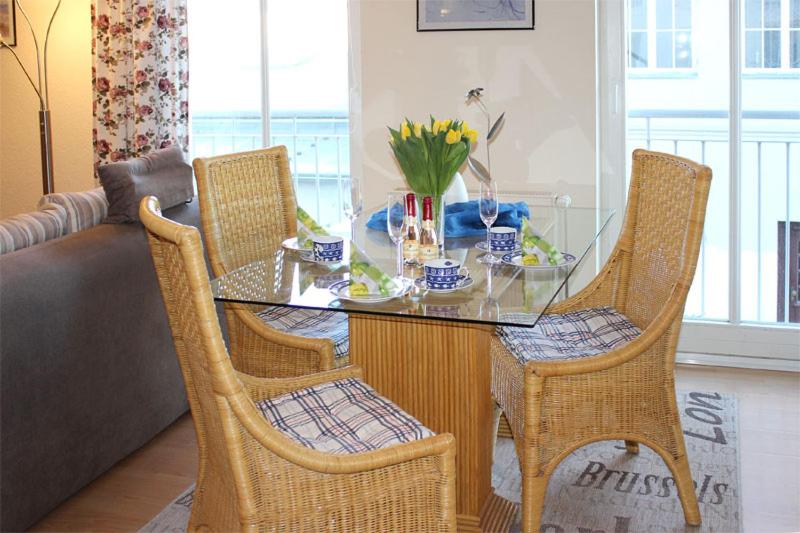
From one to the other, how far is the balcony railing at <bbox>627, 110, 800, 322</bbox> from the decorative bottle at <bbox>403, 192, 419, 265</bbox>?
73.1 inches

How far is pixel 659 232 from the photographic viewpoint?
2.98 m

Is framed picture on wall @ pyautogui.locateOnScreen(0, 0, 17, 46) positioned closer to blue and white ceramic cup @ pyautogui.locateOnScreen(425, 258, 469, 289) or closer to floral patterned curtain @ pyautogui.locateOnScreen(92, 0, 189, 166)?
floral patterned curtain @ pyautogui.locateOnScreen(92, 0, 189, 166)

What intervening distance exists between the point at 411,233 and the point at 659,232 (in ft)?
2.51

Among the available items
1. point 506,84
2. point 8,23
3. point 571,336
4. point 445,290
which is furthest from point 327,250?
point 8,23

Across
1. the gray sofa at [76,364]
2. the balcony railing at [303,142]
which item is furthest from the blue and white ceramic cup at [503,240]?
the balcony railing at [303,142]

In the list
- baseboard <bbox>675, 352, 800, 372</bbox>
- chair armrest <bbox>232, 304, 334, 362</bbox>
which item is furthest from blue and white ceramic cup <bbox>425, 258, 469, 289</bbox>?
baseboard <bbox>675, 352, 800, 372</bbox>

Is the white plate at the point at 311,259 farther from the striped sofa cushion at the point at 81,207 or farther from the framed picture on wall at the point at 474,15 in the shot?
the framed picture on wall at the point at 474,15

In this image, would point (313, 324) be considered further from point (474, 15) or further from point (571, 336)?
point (474, 15)

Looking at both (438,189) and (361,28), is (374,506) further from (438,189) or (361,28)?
(361,28)

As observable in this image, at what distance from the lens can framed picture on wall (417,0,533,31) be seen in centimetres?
431

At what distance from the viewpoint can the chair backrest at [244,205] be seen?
316cm

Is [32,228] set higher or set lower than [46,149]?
lower

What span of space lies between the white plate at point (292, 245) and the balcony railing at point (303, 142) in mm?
1900

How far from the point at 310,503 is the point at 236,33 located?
3394 millimetres
